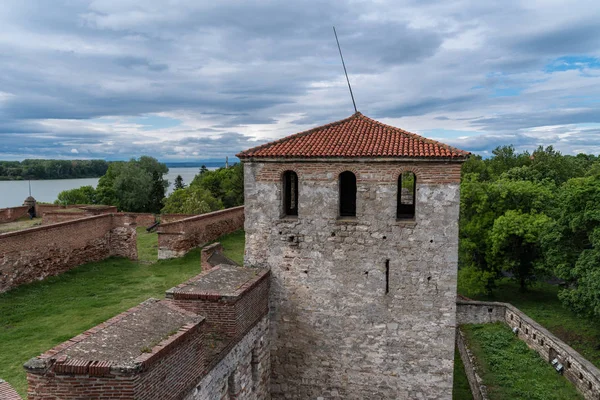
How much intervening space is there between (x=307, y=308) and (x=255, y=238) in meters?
A: 1.97

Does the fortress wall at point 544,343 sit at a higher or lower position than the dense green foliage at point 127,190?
lower

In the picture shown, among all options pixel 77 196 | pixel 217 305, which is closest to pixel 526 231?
pixel 217 305

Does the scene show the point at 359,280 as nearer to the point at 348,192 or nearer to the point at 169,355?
the point at 348,192

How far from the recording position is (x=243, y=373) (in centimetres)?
849

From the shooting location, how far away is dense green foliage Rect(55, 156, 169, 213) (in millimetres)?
44719

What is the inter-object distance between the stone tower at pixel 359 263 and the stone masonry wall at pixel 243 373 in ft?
1.64

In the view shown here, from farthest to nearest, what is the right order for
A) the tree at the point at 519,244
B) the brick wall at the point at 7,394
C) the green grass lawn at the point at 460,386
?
the tree at the point at 519,244
the green grass lawn at the point at 460,386
the brick wall at the point at 7,394

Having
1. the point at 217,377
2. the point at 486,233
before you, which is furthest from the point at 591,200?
the point at 217,377

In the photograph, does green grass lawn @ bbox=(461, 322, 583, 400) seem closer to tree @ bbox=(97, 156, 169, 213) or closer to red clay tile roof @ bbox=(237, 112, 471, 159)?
red clay tile roof @ bbox=(237, 112, 471, 159)

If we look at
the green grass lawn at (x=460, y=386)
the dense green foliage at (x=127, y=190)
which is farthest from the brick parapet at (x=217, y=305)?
the dense green foliage at (x=127, y=190)

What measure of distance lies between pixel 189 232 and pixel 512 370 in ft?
42.3

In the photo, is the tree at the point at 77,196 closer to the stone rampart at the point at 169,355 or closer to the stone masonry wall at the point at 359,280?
the stone masonry wall at the point at 359,280

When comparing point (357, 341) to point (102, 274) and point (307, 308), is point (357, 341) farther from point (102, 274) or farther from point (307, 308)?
point (102, 274)

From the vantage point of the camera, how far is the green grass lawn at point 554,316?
17.0 metres
